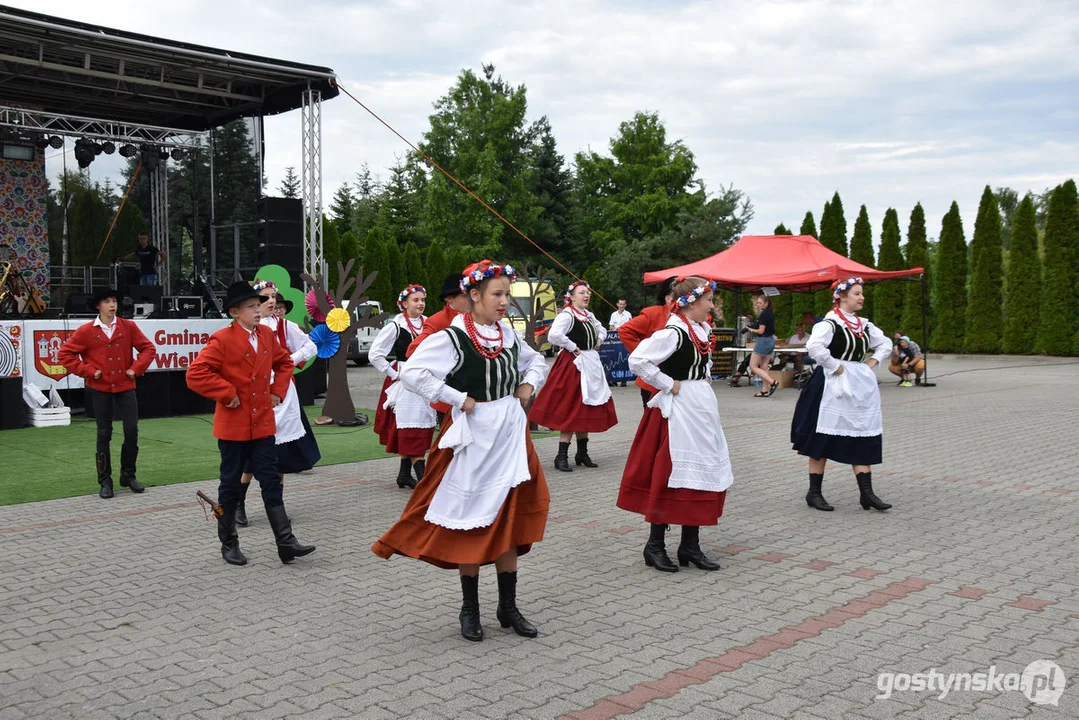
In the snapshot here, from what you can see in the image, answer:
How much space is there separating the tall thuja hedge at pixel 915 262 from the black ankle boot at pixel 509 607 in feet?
101

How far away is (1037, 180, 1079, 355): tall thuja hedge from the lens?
2853cm

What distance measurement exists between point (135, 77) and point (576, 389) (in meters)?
10.8

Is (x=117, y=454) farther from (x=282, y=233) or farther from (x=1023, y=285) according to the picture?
(x=1023, y=285)

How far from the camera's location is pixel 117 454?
10922 millimetres

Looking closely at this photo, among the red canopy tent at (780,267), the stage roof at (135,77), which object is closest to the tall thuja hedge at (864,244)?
the red canopy tent at (780,267)

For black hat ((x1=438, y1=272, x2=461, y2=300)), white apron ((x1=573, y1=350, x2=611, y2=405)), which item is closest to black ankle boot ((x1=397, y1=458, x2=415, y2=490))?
white apron ((x1=573, y1=350, x2=611, y2=405))

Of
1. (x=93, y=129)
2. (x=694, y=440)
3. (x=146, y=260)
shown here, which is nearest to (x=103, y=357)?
(x=694, y=440)

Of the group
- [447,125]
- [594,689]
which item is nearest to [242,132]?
[594,689]

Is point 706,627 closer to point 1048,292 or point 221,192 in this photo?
point 221,192

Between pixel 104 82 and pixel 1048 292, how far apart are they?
26.5m

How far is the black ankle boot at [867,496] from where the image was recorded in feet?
24.8

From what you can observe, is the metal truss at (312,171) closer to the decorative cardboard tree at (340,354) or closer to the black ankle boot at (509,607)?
the decorative cardboard tree at (340,354)

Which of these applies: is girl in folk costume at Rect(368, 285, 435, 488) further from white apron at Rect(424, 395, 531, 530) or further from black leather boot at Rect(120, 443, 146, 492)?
white apron at Rect(424, 395, 531, 530)

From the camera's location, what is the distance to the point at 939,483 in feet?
29.0
